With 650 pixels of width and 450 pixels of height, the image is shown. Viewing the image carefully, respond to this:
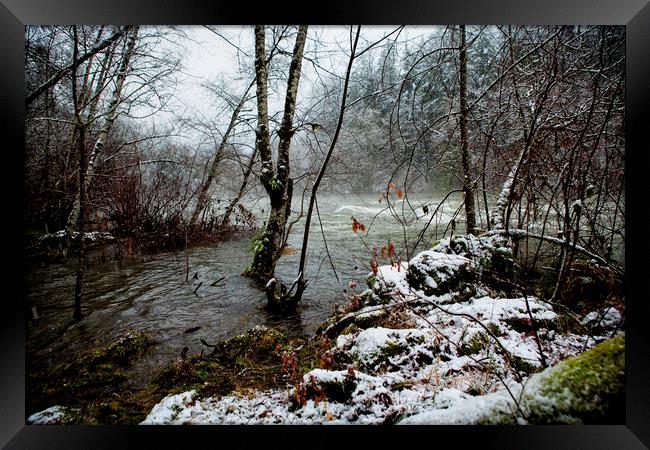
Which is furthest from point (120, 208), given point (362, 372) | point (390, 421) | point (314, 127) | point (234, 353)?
point (390, 421)

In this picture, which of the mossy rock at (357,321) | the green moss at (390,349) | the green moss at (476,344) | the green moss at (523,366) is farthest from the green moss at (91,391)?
the green moss at (523,366)

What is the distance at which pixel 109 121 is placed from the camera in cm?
226

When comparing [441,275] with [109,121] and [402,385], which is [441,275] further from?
[109,121]

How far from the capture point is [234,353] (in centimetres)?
191

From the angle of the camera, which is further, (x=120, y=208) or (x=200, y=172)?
(x=200, y=172)

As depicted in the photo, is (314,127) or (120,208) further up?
(314,127)

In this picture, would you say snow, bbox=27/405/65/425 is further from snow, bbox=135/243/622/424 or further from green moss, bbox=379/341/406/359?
green moss, bbox=379/341/406/359

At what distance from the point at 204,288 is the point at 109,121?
65.5 inches

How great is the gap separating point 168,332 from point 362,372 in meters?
1.46

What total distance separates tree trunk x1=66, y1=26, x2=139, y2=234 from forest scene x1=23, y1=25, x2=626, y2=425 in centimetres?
2

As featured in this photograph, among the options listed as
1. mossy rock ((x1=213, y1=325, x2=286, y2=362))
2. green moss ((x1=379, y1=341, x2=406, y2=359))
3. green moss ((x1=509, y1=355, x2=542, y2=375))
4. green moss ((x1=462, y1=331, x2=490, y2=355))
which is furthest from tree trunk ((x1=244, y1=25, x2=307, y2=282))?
green moss ((x1=509, y1=355, x2=542, y2=375))

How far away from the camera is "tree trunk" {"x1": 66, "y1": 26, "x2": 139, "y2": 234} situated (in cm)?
202

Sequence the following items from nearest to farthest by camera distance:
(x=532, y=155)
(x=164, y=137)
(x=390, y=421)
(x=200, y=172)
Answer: (x=390, y=421) → (x=532, y=155) → (x=164, y=137) → (x=200, y=172)
